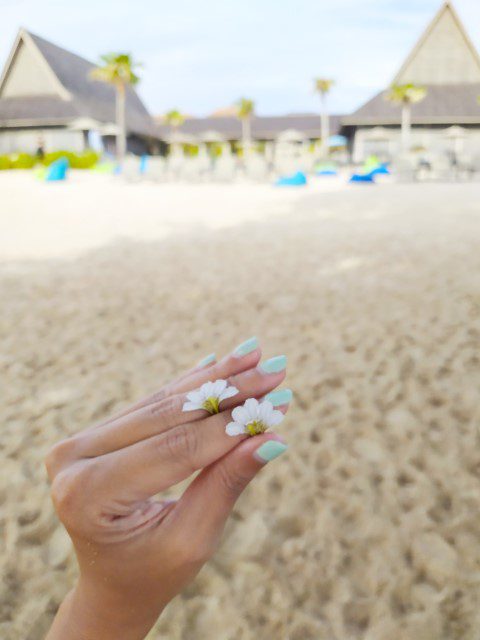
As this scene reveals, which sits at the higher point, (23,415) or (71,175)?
(71,175)

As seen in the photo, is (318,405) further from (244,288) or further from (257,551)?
(244,288)

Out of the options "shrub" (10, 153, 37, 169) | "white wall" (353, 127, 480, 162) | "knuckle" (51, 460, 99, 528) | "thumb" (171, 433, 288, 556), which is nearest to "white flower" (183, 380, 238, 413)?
"thumb" (171, 433, 288, 556)

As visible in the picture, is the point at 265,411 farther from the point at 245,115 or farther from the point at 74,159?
the point at 245,115

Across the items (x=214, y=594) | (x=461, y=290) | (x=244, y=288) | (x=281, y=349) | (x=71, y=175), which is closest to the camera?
(x=214, y=594)

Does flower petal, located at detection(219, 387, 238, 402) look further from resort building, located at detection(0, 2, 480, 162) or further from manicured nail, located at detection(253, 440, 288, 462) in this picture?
resort building, located at detection(0, 2, 480, 162)

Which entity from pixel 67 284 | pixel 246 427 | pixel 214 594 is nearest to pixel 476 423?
pixel 214 594

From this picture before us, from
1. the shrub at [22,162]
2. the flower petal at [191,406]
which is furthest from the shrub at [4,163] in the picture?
the flower petal at [191,406]
